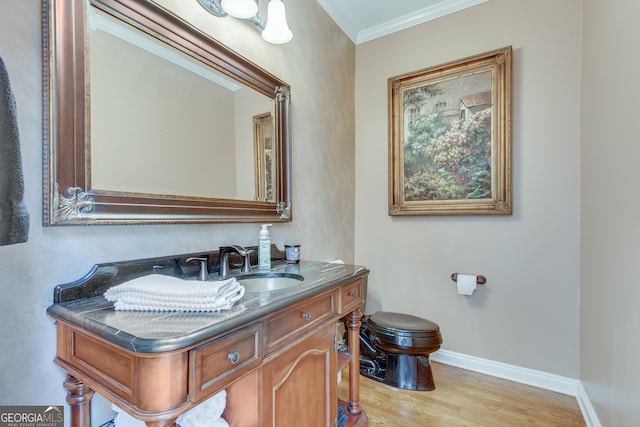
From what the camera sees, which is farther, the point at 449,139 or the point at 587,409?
the point at 449,139

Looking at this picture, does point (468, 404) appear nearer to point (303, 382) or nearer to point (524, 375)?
point (524, 375)

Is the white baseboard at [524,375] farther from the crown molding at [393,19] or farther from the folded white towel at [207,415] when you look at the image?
the crown molding at [393,19]

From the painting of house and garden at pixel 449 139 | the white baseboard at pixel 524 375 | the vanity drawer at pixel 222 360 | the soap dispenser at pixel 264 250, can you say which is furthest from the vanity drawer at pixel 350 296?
the white baseboard at pixel 524 375

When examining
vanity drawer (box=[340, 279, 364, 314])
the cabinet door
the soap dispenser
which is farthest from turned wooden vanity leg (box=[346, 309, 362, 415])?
the soap dispenser

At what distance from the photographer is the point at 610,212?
4.13 feet

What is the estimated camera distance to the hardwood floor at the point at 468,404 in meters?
1.56

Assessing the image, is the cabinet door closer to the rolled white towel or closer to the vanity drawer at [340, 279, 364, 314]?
the vanity drawer at [340, 279, 364, 314]

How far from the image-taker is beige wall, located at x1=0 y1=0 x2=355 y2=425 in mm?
771

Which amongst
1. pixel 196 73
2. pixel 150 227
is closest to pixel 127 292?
pixel 150 227

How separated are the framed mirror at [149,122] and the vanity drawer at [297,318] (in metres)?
0.57

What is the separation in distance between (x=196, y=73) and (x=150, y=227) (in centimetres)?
69

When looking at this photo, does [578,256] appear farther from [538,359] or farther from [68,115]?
[68,115]

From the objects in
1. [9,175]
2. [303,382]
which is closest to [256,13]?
[9,175]

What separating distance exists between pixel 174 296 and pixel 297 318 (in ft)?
1.31
